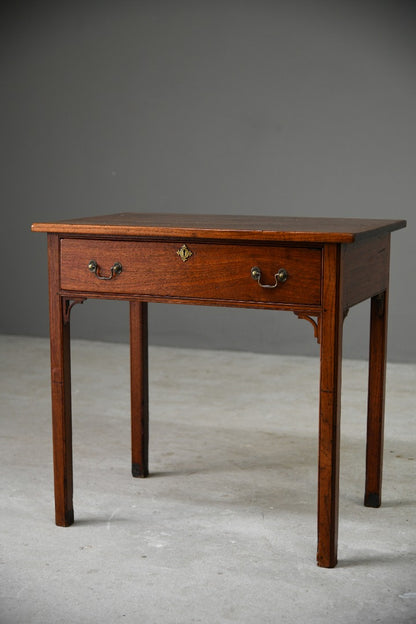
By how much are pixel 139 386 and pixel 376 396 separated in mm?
871

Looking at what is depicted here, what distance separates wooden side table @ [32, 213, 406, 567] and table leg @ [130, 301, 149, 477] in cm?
44

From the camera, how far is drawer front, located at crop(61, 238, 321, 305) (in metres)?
2.39

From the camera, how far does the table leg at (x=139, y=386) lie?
125 inches

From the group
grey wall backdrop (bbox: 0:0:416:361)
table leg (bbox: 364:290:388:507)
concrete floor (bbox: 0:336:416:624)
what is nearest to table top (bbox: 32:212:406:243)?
table leg (bbox: 364:290:388:507)

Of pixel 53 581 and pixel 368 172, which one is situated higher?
pixel 368 172

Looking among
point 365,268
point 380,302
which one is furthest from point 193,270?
point 380,302

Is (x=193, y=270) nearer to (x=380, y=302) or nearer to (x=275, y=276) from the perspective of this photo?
(x=275, y=276)

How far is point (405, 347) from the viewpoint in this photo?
212 inches

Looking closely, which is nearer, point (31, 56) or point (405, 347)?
point (405, 347)

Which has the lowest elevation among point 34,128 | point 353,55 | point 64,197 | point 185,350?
point 185,350

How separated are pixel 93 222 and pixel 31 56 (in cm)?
376

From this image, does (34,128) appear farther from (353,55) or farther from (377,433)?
(377,433)

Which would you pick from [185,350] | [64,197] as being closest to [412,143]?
[185,350]

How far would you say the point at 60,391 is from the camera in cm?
275
